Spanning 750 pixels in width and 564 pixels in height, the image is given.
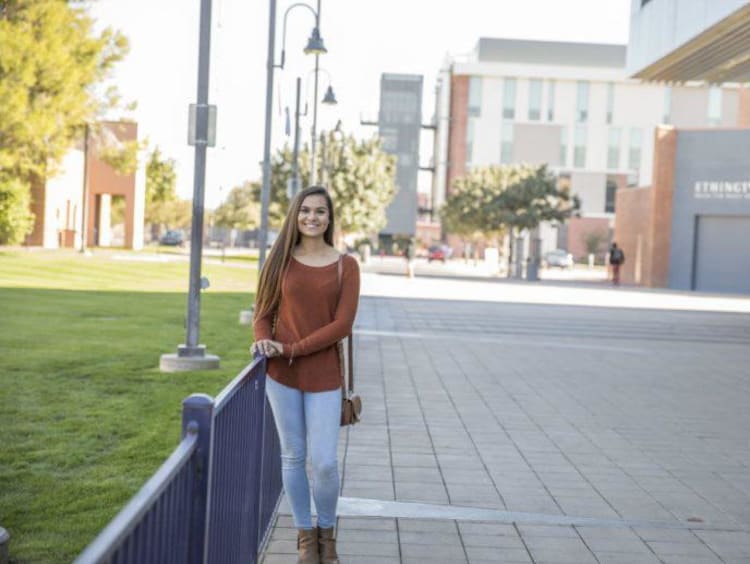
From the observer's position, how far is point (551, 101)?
303 ft

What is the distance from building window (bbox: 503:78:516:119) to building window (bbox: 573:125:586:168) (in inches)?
227

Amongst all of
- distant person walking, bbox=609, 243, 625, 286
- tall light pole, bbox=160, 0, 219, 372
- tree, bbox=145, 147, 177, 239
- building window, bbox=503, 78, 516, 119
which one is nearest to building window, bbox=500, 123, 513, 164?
building window, bbox=503, 78, 516, 119

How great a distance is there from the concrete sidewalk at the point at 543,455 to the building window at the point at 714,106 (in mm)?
80506

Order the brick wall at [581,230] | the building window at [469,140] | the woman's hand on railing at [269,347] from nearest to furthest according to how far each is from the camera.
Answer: the woman's hand on railing at [269,347], the brick wall at [581,230], the building window at [469,140]

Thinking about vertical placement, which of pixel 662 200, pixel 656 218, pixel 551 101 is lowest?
pixel 656 218

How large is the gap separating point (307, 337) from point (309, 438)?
47 centimetres

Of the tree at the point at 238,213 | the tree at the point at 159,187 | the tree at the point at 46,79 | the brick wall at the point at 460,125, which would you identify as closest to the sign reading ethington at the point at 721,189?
the tree at the point at 46,79

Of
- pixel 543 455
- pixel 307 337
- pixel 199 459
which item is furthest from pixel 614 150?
pixel 199 459

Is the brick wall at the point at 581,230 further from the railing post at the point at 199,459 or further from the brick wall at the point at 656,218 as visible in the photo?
the railing post at the point at 199,459

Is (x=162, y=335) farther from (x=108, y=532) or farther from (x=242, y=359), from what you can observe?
(x=108, y=532)

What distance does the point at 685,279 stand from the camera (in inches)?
1655

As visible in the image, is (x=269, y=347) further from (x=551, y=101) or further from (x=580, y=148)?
(x=551, y=101)

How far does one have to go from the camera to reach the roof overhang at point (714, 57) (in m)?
19.5

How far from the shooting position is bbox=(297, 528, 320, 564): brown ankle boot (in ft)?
15.8
